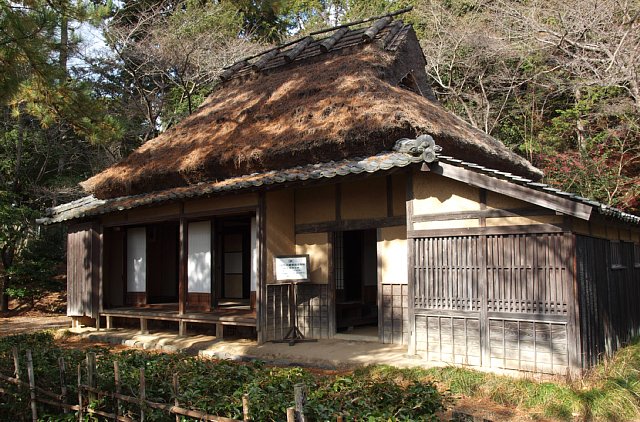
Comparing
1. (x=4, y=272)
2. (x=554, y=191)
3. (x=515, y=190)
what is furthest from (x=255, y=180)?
(x=4, y=272)

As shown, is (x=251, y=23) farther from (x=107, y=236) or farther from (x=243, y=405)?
(x=243, y=405)

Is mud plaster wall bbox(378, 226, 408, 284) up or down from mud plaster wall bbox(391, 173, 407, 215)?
down

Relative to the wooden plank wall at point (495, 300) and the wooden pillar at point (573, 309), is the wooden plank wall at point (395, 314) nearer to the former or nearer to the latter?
the wooden plank wall at point (495, 300)

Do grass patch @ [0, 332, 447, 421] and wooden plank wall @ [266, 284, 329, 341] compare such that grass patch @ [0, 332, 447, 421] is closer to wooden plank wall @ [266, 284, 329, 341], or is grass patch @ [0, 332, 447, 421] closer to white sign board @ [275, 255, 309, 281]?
white sign board @ [275, 255, 309, 281]

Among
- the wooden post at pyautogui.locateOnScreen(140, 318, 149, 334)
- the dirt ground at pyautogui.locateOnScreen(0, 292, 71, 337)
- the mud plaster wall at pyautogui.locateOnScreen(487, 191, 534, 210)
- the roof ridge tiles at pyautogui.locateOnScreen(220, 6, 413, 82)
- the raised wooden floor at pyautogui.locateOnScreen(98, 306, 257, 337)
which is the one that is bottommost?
the dirt ground at pyautogui.locateOnScreen(0, 292, 71, 337)

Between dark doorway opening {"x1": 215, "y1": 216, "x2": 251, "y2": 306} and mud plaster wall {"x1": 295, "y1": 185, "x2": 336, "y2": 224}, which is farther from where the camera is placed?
dark doorway opening {"x1": 215, "y1": 216, "x2": 251, "y2": 306}

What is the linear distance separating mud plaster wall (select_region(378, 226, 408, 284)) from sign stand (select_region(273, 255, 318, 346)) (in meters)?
1.23

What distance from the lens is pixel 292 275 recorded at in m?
8.79

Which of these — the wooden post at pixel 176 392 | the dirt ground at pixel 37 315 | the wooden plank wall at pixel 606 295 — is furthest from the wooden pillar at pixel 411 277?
the dirt ground at pixel 37 315

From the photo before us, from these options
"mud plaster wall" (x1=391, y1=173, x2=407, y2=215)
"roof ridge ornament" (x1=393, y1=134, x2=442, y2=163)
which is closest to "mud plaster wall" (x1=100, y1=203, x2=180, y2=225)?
"mud plaster wall" (x1=391, y1=173, x2=407, y2=215)

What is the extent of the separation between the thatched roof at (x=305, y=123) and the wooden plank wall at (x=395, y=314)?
7.51ft

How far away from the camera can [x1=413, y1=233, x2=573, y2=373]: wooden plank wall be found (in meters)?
6.50

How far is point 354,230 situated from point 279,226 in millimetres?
1319

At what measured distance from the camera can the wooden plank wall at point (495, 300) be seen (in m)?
6.50
